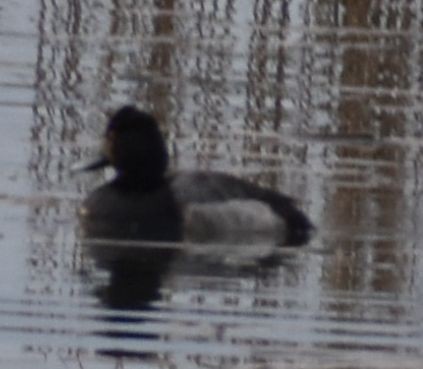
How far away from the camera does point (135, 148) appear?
15.4 meters

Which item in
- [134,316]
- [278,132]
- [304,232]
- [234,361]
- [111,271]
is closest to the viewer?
[234,361]

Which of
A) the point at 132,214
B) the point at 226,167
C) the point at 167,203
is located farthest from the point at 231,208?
the point at 226,167

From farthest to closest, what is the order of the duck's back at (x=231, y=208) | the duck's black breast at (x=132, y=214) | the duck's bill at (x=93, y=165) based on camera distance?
the duck's bill at (x=93, y=165), the duck's back at (x=231, y=208), the duck's black breast at (x=132, y=214)

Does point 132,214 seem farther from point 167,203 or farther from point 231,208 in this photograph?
point 231,208

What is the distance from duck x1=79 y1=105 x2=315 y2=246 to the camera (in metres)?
14.8

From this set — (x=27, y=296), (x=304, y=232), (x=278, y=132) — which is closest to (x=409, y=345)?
(x=27, y=296)

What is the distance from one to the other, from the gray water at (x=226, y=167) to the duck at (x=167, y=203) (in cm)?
17

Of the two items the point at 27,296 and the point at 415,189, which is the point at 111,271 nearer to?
the point at 27,296

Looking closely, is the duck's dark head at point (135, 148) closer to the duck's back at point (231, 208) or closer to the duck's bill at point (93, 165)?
the duck's bill at point (93, 165)

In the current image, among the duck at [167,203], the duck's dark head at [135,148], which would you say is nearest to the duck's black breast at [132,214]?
the duck at [167,203]

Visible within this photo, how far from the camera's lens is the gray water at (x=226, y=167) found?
11688 millimetres

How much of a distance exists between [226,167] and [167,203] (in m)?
1.36

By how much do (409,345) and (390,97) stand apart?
7.49m

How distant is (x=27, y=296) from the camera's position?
494 inches
